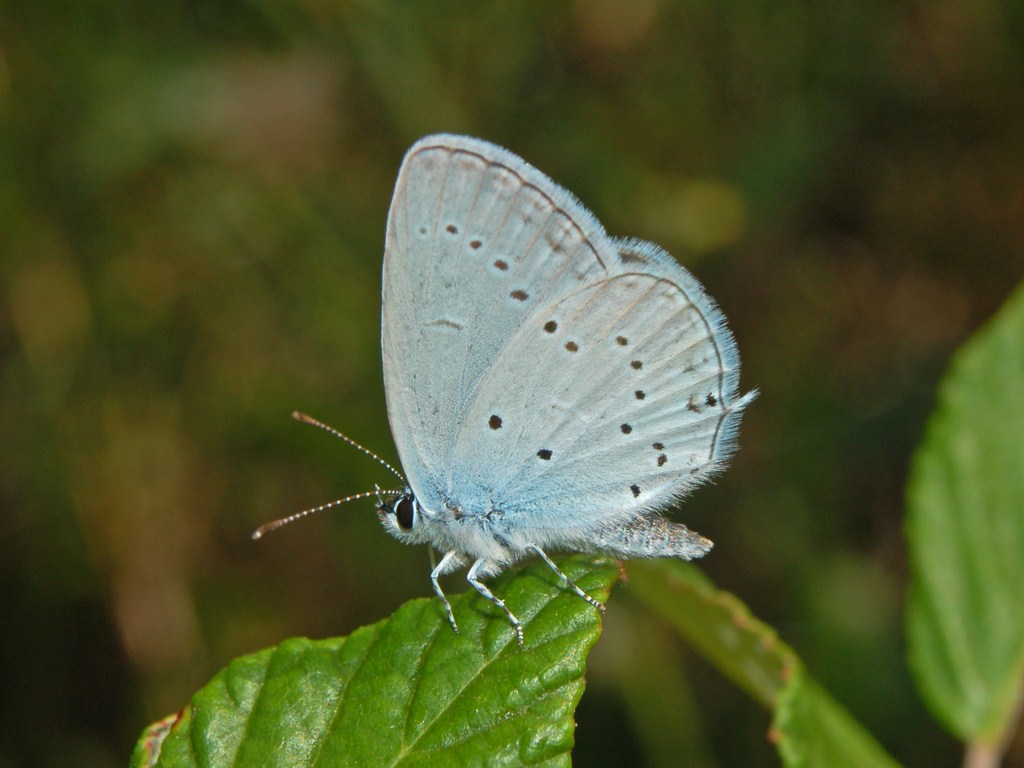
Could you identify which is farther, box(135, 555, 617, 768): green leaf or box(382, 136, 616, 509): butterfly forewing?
box(382, 136, 616, 509): butterfly forewing

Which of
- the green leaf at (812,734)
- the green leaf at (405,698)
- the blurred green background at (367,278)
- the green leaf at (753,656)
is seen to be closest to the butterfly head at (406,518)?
the green leaf at (753,656)

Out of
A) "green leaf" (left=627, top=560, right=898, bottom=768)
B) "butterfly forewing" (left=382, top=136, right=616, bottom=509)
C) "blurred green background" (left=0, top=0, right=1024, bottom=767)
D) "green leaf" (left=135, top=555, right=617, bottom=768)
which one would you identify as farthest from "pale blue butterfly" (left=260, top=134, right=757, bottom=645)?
"blurred green background" (left=0, top=0, right=1024, bottom=767)

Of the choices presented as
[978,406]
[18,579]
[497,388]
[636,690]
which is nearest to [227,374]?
[18,579]

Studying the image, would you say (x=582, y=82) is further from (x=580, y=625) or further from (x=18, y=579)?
(x=580, y=625)

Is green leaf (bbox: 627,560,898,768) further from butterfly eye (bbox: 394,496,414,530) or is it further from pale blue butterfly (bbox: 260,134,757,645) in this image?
butterfly eye (bbox: 394,496,414,530)

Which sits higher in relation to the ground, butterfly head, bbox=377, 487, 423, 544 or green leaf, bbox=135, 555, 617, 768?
green leaf, bbox=135, 555, 617, 768

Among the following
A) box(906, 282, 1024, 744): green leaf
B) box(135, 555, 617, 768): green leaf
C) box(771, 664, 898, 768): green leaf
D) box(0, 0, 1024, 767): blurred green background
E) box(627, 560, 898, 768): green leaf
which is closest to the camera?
box(135, 555, 617, 768): green leaf

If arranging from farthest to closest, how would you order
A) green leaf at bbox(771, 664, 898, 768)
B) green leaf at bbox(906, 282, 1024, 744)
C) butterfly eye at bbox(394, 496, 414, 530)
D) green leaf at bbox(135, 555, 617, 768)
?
butterfly eye at bbox(394, 496, 414, 530) < green leaf at bbox(906, 282, 1024, 744) < green leaf at bbox(771, 664, 898, 768) < green leaf at bbox(135, 555, 617, 768)

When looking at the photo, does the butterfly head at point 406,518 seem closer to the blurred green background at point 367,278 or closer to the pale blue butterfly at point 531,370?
the pale blue butterfly at point 531,370

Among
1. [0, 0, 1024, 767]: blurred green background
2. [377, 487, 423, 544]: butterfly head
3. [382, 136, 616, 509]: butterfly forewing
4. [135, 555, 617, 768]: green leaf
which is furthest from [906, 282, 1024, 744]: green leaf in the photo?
[0, 0, 1024, 767]: blurred green background
